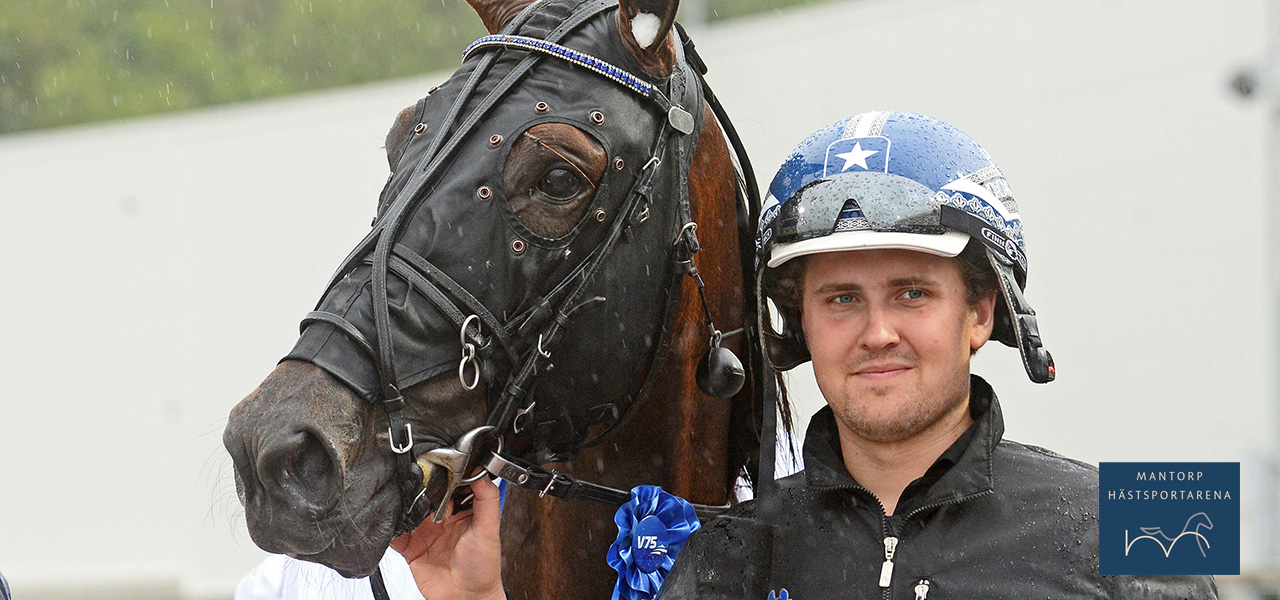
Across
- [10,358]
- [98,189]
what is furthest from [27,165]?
[10,358]

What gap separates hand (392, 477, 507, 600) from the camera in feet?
6.82

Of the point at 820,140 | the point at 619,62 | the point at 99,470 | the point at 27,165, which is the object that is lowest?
the point at 99,470

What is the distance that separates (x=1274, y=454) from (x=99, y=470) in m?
8.03

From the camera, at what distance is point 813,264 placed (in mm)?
2086

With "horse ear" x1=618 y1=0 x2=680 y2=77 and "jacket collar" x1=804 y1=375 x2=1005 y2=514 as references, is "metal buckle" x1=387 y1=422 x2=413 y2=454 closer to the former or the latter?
"jacket collar" x1=804 y1=375 x2=1005 y2=514

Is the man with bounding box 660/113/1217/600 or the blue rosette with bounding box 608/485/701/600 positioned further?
the blue rosette with bounding box 608/485/701/600

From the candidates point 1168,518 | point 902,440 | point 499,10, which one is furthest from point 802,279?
point 499,10

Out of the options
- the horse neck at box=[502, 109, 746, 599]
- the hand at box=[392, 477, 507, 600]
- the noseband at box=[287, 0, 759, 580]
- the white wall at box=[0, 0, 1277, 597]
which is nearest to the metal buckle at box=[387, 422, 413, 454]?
the noseband at box=[287, 0, 759, 580]

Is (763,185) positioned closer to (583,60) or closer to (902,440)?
(583,60)

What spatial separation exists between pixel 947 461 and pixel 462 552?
785 mm

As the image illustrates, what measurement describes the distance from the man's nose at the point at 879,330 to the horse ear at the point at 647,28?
66 cm

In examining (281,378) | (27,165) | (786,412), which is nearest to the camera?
(281,378)

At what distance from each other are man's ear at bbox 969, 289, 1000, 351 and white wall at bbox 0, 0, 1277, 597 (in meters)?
4.30

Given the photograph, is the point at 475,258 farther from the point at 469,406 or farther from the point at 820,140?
the point at 820,140
